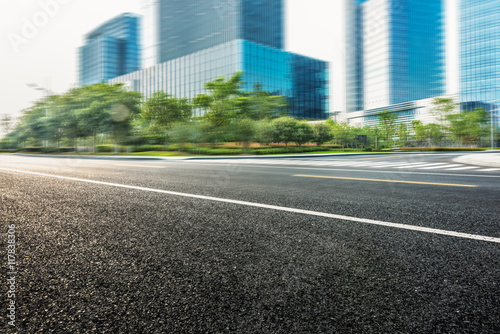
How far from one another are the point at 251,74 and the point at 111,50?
69.7 meters

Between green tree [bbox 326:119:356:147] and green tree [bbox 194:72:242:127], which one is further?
green tree [bbox 326:119:356:147]

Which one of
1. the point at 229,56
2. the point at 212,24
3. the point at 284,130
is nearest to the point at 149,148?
the point at 284,130

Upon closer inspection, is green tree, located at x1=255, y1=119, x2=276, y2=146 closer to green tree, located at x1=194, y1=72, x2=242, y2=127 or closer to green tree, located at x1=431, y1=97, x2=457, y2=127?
green tree, located at x1=194, y1=72, x2=242, y2=127

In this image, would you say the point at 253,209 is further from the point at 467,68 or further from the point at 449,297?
the point at 467,68

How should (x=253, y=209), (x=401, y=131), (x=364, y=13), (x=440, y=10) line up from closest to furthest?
(x=253, y=209), (x=364, y=13), (x=440, y=10), (x=401, y=131)

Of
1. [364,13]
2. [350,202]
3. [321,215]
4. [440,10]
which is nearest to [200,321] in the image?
[321,215]

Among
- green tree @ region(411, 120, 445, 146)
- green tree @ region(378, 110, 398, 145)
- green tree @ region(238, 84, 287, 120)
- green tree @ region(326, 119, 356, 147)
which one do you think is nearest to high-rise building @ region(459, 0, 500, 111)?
green tree @ region(411, 120, 445, 146)

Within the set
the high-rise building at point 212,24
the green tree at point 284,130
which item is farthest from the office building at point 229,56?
the green tree at point 284,130

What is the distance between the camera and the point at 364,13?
30.6m

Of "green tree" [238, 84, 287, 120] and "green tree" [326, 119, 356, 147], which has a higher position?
"green tree" [238, 84, 287, 120]

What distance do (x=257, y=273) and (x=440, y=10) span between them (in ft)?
180

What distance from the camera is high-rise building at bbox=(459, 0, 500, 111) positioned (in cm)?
9056

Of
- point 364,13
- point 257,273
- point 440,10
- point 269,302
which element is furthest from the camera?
point 440,10

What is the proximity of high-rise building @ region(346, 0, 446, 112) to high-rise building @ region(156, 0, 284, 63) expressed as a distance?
27.3 meters
